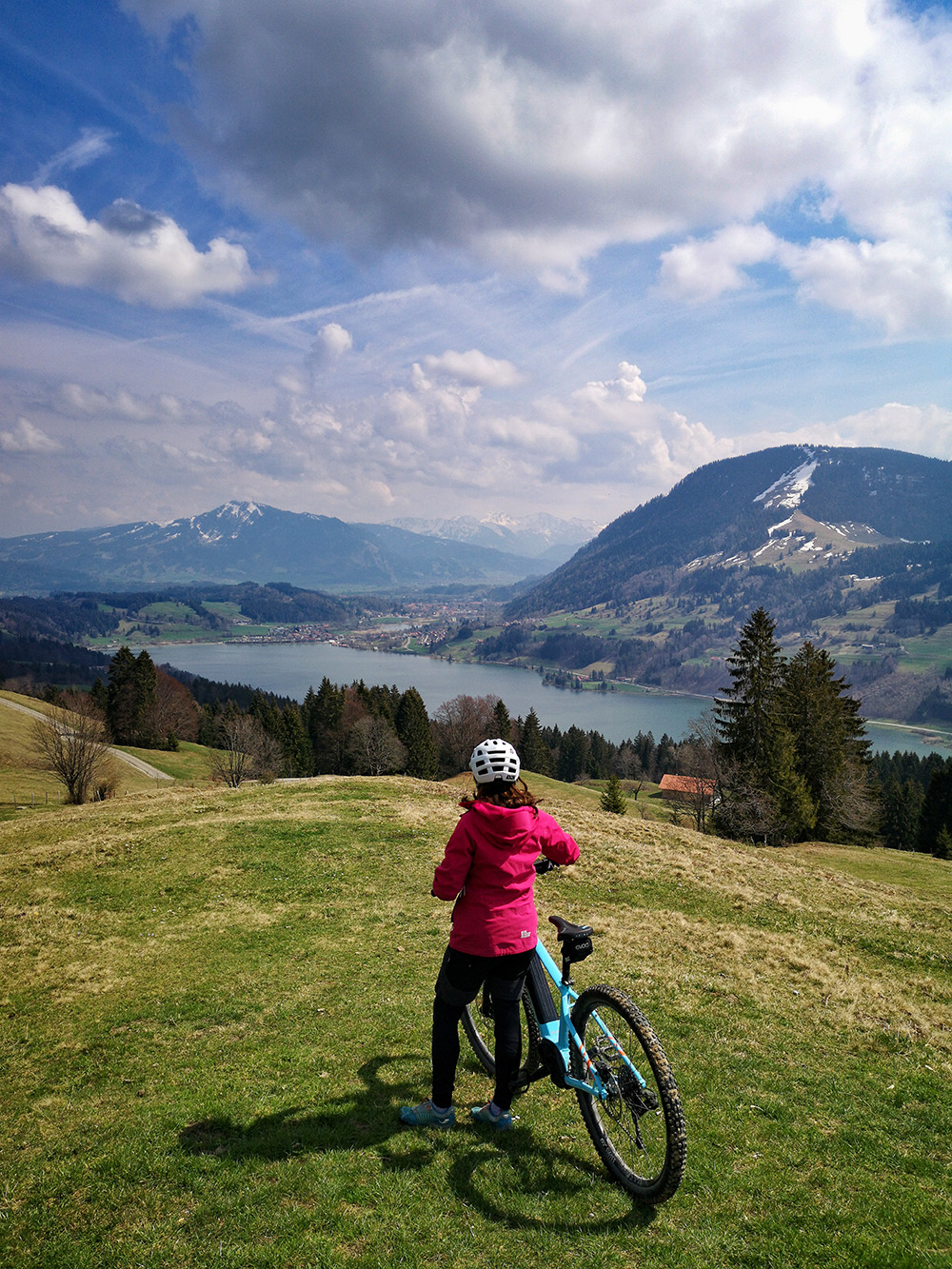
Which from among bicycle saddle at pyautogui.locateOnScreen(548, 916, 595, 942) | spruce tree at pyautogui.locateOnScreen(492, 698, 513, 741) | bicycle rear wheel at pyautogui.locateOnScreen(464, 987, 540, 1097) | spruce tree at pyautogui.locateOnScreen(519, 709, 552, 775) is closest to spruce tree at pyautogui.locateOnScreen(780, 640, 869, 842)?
bicycle rear wheel at pyautogui.locateOnScreen(464, 987, 540, 1097)

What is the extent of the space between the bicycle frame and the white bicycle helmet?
187cm

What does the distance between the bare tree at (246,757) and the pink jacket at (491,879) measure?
50.0 m

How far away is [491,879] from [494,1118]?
249 cm

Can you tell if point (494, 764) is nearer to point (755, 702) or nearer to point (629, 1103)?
point (629, 1103)

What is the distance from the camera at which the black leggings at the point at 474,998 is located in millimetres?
5617

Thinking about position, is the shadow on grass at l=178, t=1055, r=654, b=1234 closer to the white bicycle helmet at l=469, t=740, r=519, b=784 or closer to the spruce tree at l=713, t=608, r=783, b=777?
the white bicycle helmet at l=469, t=740, r=519, b=784

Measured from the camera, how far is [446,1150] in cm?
568

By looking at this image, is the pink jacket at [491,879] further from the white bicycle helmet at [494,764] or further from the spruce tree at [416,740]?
the spruce tree at [416,740]

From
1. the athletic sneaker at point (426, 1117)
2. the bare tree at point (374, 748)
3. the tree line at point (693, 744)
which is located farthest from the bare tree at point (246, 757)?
the athletic sneaker at point (426, 1117)

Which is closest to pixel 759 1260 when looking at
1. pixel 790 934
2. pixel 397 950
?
pixel 397 950

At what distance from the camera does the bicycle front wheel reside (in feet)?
15.7

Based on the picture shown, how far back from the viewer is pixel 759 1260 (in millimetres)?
4426

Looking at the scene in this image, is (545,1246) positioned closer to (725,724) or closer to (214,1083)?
(214,1083)

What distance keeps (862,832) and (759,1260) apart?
46.9 metres
